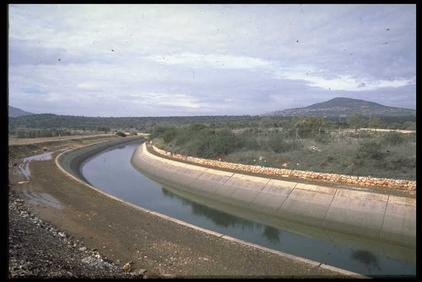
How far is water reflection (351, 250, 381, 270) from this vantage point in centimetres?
1382

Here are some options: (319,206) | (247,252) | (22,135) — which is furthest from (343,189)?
(22,135)

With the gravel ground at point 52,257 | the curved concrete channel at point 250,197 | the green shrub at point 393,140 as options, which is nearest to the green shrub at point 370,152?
the green shrub at point 393,140

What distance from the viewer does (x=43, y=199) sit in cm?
2072

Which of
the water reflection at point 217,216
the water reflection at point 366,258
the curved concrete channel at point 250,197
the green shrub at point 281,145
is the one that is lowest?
the water reflection at point 366,258

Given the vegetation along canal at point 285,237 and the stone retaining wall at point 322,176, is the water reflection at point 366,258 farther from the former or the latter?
the stone retaining wall at point 322,176

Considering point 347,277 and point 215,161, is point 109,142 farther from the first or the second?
point 347,277

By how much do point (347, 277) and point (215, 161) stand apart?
20.7m

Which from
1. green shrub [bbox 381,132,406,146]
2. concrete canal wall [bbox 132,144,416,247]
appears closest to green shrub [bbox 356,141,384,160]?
green shrub [bbox 381,132,406,146]

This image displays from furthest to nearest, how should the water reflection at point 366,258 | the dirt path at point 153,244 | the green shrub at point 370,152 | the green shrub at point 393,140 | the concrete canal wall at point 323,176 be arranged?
the green shrub at point 393,140, the green shrub at point 370,152, the concrete canal wall at point 323,176, the water reflection at point 366,258, the dirt path at point 153,244

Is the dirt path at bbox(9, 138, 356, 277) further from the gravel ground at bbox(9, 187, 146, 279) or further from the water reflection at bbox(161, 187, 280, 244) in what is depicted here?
the water reflection at bbox(161, 187, 280, 244)

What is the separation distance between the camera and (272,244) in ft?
52.3

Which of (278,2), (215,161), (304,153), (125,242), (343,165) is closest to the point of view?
(278,2)

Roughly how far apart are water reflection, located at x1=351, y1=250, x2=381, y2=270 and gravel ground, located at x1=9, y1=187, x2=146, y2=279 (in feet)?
26.2

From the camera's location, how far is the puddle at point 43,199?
19378 millimetres
